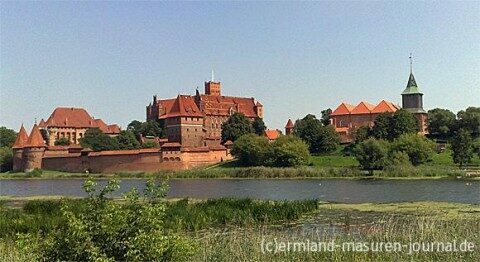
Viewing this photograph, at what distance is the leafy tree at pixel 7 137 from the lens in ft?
275

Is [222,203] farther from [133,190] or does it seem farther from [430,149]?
[430,149]

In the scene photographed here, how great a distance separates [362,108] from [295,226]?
2787 inches

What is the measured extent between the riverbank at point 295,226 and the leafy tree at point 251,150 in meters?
34.9

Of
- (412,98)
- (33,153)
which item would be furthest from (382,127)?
(33,153)

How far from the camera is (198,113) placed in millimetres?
78125

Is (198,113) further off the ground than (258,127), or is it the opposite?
(198,113)

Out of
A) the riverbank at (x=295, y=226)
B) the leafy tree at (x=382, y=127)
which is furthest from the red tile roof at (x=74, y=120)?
the riverbank at (x=295, y=226)

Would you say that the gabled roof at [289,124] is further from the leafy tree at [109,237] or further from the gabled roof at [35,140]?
the leafy tree at [109,237]

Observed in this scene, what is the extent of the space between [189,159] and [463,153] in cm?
2751

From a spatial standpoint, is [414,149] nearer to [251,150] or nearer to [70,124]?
[251,150]

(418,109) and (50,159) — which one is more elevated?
(418,109)

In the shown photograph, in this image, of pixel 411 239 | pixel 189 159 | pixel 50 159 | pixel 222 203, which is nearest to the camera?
pixel 411 239

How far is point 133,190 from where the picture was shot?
23.7 feet

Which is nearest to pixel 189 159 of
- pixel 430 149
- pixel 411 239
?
pixel 430 149
